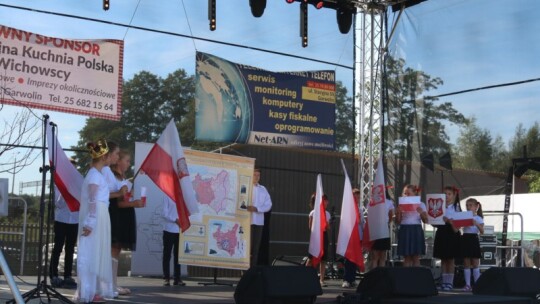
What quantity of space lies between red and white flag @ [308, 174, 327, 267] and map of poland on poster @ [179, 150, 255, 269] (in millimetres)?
938

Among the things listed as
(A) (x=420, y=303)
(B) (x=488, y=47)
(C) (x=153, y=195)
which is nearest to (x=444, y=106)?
(B) (x=488, y=47)

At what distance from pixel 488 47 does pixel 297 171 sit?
4.25m

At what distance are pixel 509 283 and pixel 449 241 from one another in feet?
14.5

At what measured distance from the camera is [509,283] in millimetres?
6113

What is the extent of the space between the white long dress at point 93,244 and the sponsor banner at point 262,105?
525 cm

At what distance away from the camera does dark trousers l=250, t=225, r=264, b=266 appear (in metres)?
10.6

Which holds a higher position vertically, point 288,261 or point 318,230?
point 318,230

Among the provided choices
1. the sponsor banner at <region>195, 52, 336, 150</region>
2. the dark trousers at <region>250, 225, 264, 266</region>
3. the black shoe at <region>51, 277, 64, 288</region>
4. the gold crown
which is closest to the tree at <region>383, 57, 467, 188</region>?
the sponsor banner at <region>195, 52, 336, 150</region>

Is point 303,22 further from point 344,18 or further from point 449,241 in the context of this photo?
point 449,241

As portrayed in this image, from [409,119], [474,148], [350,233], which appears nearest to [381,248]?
[350,233]

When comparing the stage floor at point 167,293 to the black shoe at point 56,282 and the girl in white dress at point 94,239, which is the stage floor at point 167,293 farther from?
the girl in white dress at point 94,239

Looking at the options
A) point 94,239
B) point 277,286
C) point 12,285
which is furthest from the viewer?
Result: point 94,239

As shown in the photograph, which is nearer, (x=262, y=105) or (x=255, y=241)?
(x=255, y=241)

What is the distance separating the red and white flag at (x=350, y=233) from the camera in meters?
10.2
